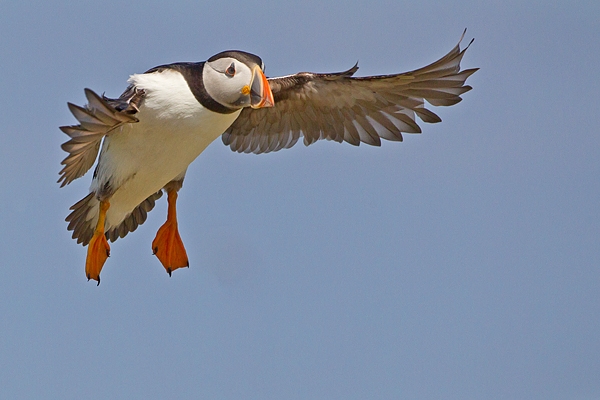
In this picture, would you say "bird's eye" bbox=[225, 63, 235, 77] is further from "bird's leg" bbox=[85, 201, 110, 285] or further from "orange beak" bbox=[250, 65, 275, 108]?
"bird's leg" bbox=[85, 201, 110, 285]

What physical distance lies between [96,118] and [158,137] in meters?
1.35

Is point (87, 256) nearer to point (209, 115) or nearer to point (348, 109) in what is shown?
point (209, 115)

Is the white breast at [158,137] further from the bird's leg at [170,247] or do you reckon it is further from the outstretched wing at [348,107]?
the outstretched wing at [348,107]

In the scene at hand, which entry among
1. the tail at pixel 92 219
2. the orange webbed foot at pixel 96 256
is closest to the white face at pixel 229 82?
the tail at pixel 92 219

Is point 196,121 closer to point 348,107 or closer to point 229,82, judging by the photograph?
point 229,82

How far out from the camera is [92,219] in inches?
428

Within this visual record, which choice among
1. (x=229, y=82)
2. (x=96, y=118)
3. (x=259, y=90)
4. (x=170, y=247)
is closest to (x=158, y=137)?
(x=229, y=82)

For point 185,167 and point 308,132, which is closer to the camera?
point 185,167

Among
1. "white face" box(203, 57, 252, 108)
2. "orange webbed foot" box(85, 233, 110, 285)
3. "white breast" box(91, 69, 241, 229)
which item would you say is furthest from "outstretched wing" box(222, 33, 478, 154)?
"orange webbed foot" box(85, 233, 110, 285)

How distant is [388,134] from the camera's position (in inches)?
424

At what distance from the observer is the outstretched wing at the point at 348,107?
10.0 meters

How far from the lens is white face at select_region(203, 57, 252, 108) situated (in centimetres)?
921

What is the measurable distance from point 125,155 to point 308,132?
239 cm

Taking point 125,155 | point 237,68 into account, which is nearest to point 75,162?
point 125,155
